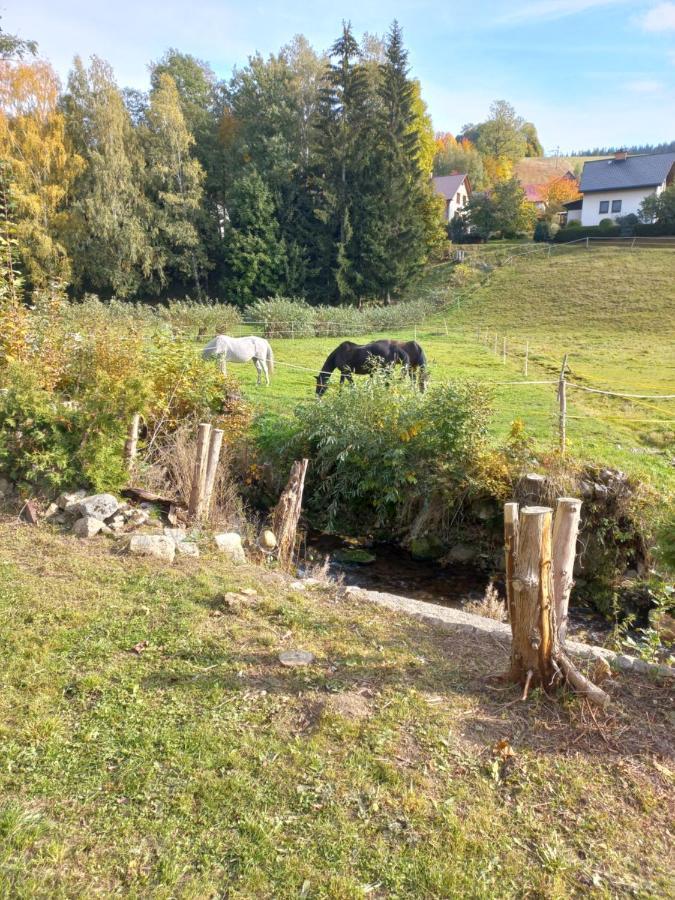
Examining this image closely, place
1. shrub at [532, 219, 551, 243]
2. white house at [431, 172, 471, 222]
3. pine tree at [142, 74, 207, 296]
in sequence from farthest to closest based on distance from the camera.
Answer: white house at [431, 172, 471, 222] < shrub at [532, 219, 551, 243] < pine tree at [142, 74, 207, 296]

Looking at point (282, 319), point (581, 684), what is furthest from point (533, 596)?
point (282, 319)

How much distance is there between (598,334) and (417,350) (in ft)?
56.6

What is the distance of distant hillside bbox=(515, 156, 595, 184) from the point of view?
271ft

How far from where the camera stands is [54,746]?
300 centimetres

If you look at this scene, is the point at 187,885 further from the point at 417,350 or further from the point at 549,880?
the point at 417,350

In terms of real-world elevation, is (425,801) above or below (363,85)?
below

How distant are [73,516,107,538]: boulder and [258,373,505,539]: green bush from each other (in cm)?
344

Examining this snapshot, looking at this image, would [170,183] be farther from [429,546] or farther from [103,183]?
[429,546]

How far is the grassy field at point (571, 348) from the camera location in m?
10.1

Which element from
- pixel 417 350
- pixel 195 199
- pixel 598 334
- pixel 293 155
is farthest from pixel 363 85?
pixel 417 350

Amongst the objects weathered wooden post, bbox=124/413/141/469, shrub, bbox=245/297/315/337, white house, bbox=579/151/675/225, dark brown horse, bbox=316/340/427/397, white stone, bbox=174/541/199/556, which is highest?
white house, bbox=579/151/675/225

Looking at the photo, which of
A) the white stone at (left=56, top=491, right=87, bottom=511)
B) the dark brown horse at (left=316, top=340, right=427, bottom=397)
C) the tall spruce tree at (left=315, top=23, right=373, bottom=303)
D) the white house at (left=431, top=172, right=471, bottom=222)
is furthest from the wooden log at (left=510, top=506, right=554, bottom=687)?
the white house at (left=431, top=172, right=471, bottom=222)

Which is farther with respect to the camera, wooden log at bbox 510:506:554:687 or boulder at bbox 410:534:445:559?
boulder at bbox 410:534:445:559

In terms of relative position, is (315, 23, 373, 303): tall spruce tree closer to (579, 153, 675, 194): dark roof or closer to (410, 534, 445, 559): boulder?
(579, 153, 675, 194): dark roof
